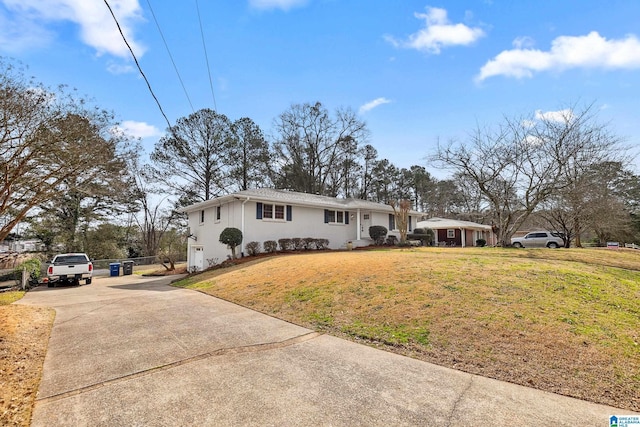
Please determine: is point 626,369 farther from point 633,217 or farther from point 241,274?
point 633,217

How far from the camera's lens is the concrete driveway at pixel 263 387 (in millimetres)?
2883

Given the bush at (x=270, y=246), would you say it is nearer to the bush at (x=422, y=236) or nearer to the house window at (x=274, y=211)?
the house window at (x=274, y=211)

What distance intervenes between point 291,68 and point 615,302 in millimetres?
10989

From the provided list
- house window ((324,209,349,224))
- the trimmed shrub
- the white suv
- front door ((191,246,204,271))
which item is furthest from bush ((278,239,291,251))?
the white suv

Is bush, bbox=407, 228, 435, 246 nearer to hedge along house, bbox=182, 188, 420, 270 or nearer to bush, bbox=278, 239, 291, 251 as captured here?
hedge along house, bbox=182, 188, 420, 270

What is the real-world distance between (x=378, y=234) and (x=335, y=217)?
3029 millimetres

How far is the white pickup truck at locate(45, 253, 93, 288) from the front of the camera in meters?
14.5

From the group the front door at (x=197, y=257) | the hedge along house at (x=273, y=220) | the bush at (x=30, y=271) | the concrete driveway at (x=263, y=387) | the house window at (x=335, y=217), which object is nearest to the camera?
the concrete driveway at (x=263, y=387)

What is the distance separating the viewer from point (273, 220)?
16828 mm

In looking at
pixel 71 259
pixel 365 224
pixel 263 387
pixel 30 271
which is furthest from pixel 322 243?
pixel 263 387

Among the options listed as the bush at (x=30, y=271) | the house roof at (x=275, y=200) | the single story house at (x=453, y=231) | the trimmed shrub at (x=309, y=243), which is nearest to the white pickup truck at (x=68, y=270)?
the bush at (x=30, y=271)

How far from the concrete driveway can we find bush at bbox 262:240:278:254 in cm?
1065

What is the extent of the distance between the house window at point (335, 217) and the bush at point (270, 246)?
420 cm

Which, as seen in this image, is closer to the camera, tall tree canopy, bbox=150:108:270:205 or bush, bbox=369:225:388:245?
bush, bbox=369:225:388:245
